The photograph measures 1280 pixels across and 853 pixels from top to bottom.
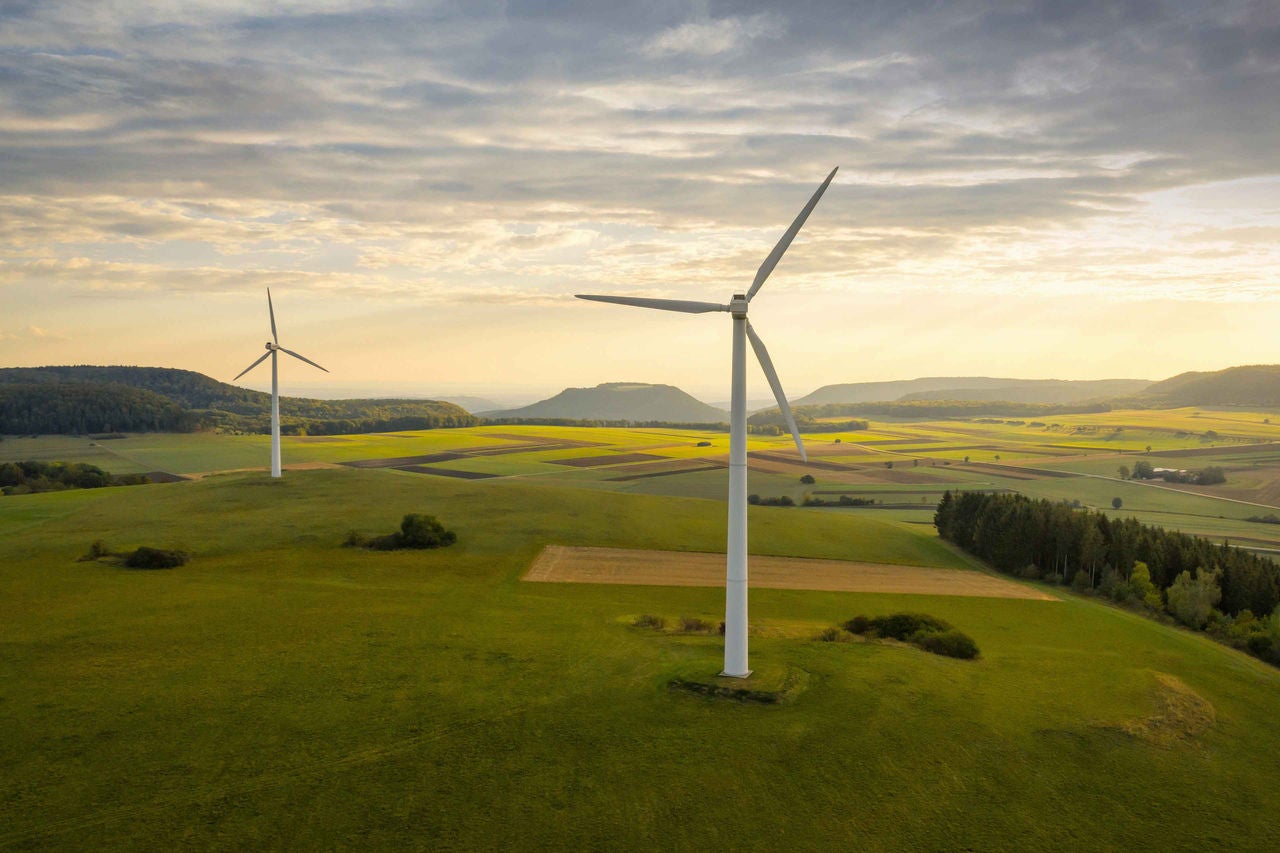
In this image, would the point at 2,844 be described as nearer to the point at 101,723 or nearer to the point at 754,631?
the point at 101,723

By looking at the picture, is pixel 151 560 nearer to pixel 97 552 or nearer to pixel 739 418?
pixel 97 552

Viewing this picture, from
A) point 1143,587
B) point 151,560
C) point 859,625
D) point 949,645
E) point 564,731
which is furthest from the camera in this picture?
point 1143,587

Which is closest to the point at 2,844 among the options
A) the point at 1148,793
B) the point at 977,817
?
the point at 977,817

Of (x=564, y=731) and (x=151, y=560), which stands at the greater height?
(x=151, y=560)

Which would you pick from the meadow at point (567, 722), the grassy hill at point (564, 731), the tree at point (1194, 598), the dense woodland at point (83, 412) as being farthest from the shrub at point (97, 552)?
the dense woodland at point (83, 412)

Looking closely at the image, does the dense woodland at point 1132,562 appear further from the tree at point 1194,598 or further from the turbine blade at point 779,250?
the turbine blade at point 779,250

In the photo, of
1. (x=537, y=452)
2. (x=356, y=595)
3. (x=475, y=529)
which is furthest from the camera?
(x=537, y=452)

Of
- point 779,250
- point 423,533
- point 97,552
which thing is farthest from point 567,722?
point 97,552

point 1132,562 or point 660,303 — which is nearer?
point 660,303
